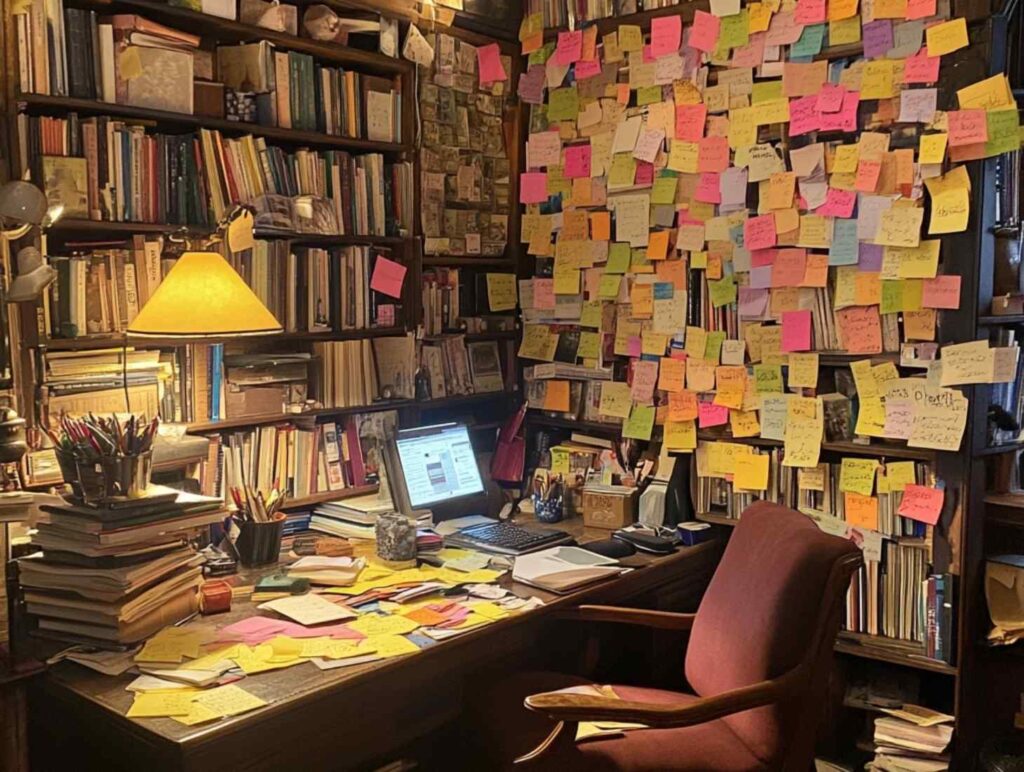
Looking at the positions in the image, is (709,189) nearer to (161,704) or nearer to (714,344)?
(714,344)

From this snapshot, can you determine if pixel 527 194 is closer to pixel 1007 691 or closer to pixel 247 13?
pixel 247 13

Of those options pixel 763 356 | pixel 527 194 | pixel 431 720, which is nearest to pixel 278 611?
pixel 431 720

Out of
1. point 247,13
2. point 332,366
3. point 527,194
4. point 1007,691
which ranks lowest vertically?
point 1007,691

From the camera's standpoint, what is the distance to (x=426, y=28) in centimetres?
325

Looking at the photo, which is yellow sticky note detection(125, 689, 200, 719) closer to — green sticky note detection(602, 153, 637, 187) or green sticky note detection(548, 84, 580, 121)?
green sticky note detection(602, 153, 637, 187)

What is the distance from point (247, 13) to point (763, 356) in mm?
1761

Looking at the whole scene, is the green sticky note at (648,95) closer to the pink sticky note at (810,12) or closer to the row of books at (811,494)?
the pink sticky note at (810,12)

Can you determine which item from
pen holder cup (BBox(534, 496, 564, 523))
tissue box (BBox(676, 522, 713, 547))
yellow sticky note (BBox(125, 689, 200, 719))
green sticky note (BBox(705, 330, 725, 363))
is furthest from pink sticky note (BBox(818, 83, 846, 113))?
yellow sticky note (BBox(125, 689, 200, 719))

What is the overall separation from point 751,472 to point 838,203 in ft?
2.70

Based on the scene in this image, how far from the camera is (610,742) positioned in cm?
215

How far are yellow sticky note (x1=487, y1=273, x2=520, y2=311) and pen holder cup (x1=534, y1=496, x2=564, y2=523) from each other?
765 millimetres

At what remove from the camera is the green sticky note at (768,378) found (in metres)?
2.96

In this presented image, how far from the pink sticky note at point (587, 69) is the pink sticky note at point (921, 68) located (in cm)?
100

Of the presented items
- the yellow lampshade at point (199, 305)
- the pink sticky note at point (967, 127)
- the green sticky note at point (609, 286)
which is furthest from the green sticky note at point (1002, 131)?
the yellow lampshade at point (199, 305)
